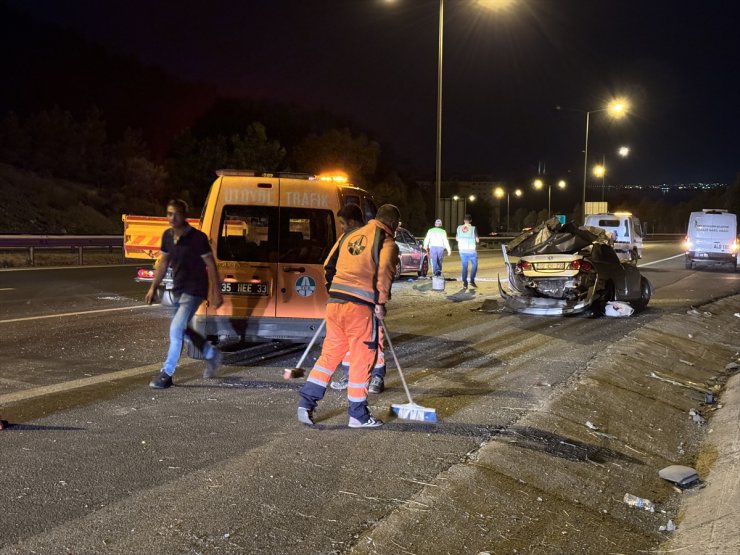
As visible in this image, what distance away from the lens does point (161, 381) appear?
22.6ft

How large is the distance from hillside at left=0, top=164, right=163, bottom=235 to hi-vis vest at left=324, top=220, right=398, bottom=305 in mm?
32328

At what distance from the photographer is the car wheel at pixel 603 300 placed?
41.1 feet

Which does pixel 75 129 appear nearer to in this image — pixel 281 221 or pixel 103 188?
pixel 103 188

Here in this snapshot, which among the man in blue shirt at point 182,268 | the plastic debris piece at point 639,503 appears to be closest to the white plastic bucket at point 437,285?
the man in blue shirt at point 182,268

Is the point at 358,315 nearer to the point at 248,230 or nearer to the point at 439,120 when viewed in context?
the point at 248,230

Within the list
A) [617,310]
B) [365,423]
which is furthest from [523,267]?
[365,423]

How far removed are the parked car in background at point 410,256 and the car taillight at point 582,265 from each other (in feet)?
24.7

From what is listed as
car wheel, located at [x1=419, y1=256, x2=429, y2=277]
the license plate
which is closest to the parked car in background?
car wheel, located at [x1=419, y1=256, x2=429, y2=277]

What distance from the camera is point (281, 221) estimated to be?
8172mm

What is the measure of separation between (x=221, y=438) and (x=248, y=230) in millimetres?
3304

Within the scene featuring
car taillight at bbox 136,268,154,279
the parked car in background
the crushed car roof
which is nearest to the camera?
car taillight at bbox 136,268,154,279

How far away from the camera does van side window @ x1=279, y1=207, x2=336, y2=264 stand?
26.8 feet

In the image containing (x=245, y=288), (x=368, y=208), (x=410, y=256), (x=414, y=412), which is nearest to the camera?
(x=414, y=412)

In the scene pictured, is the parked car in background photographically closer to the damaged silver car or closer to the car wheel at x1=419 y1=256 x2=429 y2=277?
the car wheel at x1=419 y1=256 x2=429 y2=277
